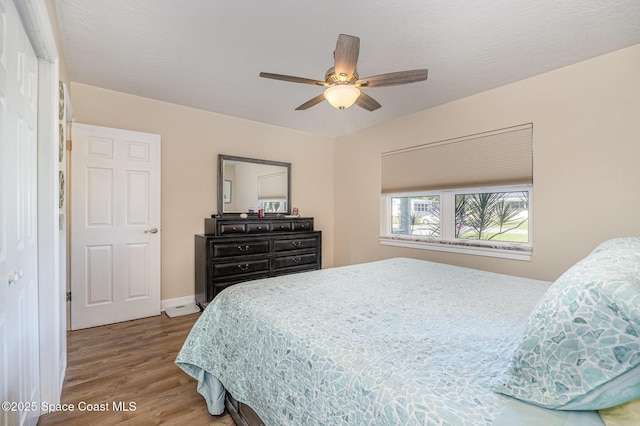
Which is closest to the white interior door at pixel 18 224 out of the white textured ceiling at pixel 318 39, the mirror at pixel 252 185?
the white textured ceiling at pixel 318 39

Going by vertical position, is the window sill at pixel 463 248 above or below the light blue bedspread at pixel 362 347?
above

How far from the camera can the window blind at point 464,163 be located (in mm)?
2861

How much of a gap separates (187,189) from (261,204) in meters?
1.01

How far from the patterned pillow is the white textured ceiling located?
1.83 m

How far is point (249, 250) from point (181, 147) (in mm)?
1529

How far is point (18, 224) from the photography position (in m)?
1.25

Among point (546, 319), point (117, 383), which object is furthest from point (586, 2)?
point (117, 383)

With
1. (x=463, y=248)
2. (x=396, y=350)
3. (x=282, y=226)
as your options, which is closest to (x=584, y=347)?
(x=396, y=350)

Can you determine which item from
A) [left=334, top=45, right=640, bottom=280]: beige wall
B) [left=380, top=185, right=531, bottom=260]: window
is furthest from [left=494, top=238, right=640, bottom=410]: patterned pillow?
[left=380, top=185, right=531, bottom=260]: window

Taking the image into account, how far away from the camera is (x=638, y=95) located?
2217 millimetres

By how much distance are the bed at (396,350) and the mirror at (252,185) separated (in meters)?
2.29

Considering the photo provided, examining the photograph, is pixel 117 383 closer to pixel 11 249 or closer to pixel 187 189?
pixel 11 249

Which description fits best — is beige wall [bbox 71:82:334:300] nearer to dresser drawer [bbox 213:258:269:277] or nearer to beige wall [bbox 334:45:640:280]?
dresser drawer [bbox 213:258:269:277]

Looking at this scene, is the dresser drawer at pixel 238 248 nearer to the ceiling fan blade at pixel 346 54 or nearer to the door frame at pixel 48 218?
the door frame at pixel 48 218
